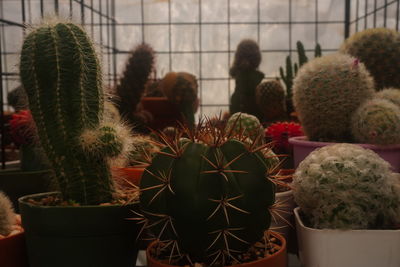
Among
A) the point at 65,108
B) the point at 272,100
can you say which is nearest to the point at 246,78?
the point at 272,100

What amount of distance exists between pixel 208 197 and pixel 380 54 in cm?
114

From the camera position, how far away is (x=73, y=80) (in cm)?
85

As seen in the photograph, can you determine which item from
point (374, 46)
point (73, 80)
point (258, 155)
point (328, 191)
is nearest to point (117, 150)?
point (73, 80)

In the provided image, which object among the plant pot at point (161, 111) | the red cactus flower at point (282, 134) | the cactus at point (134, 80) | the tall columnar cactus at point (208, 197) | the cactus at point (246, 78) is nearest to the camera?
the tall columnar cactus at point (208, 197)

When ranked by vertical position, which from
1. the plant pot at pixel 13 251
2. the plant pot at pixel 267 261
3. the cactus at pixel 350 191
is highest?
the cactus at pixel 350 191

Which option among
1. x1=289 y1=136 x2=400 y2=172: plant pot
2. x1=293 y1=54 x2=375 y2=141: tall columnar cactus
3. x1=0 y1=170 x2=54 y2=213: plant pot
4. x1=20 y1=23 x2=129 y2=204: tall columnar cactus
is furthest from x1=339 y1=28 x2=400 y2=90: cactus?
x1=0 y1=170 x2=54 y2=213: plant pot

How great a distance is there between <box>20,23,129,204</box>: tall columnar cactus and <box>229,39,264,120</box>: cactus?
1.87 metres

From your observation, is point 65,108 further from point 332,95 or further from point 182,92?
point 182,92

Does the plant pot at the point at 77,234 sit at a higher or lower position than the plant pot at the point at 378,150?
lower

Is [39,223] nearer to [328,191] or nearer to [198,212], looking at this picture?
[198,212]

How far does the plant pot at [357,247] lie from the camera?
Result: 2.35 ft

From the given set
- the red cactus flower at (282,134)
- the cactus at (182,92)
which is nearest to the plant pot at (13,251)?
the red cactus flower at (282,134)

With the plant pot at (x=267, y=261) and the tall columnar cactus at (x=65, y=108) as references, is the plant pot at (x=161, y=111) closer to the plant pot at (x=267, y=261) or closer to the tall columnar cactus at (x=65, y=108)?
the tall columnar cactus at (x=65, y=108)

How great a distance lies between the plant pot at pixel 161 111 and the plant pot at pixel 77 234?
1.68 meters
